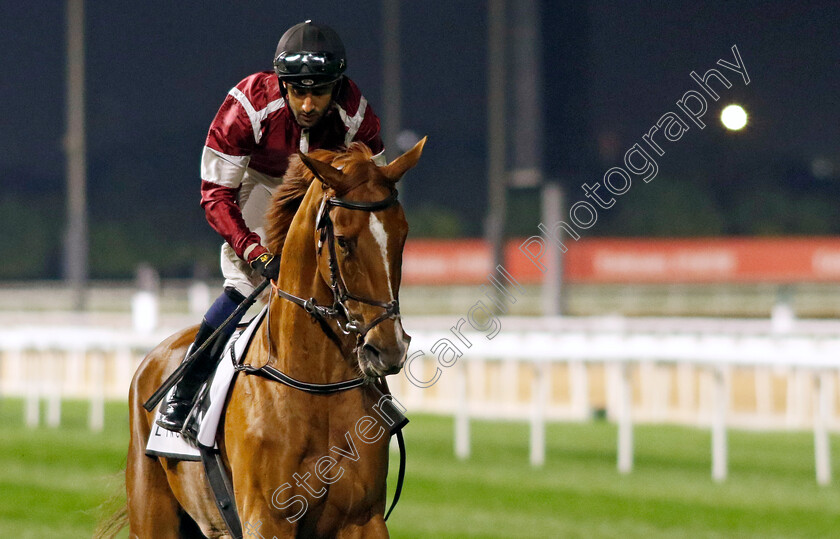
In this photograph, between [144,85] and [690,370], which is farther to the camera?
[144,85]

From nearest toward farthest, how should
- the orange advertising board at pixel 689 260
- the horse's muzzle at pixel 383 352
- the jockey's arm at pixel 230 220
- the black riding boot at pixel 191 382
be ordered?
1. the horse's muzzle at pixel 383 352
2. the jockey's arm at pixel 230 220
3. the black riding boot at pixel 191 382
4. the orange advertising board at pixel 689 260

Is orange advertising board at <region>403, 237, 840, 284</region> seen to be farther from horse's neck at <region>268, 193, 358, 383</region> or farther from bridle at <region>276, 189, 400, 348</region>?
bridle at <region>276, 189, 400, 348</region>

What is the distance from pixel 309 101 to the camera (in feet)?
13.7

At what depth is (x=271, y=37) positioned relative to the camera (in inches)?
913

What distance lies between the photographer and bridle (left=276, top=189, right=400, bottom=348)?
3.57 meters

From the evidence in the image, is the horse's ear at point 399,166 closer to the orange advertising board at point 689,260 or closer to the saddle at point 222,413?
the saddle at point 222,413

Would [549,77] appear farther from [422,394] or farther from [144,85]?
[144,85]

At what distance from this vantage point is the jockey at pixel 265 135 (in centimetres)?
417

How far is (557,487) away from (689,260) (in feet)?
39.8

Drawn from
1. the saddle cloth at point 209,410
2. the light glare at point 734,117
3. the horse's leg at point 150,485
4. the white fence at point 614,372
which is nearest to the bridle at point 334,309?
the saddle cloth at point 209,410

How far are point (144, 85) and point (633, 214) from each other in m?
14.8

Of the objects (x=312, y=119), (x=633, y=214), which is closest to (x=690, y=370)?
(x=633, y=214)

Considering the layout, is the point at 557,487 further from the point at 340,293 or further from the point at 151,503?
the point at 340,293

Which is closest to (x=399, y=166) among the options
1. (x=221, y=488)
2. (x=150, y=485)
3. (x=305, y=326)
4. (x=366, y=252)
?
(x=366, y=252)
